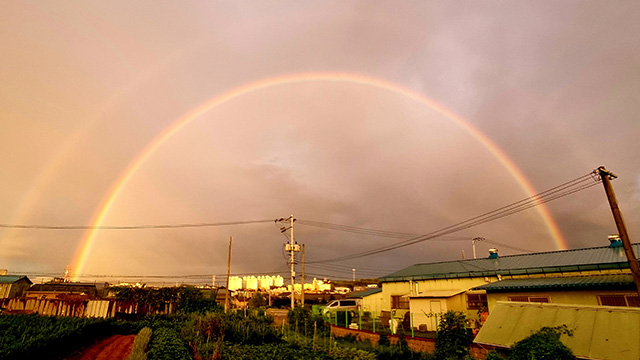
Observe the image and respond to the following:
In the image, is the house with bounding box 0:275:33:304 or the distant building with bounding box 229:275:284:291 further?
the distant building with bounding box 229:275:284:291

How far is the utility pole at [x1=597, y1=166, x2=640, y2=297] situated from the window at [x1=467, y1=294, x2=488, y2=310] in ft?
50.2

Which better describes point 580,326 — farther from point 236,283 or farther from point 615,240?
point 236,283

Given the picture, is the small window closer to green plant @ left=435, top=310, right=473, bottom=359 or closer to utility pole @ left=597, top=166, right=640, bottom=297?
utility pole @ left=597, top=166, right=640, bottom=297

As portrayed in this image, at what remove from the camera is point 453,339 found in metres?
18.2

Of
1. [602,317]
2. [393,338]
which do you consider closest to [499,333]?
[602,317]

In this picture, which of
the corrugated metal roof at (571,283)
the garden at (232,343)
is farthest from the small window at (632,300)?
the garden at (232,343)

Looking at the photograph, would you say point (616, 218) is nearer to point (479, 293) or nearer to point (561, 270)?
point (561, 270)

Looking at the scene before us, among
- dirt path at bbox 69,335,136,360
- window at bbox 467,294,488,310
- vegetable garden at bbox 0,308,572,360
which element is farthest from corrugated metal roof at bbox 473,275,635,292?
dirt path at bbox 69,335,136,360

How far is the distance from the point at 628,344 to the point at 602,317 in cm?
110

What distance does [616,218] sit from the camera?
16000 millimetres

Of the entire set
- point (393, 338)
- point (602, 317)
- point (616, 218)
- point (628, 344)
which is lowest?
point (393, 338)

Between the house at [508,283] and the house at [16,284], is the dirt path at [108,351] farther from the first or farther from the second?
the house at [16,284]

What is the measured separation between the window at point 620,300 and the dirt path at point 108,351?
29.0 m

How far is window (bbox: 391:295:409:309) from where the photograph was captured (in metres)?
38.6
